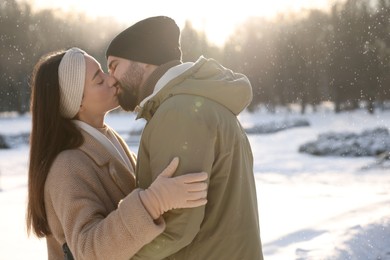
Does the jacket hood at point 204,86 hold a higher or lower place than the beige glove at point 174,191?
higher

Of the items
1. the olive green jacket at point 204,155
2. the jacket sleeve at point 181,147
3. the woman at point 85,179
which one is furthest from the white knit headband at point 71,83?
the jacket sleeve at point 181,147

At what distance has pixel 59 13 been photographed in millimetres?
49625

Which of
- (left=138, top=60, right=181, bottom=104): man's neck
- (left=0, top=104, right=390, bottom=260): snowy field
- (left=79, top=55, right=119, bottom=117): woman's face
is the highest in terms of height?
(left=138, top=60, right=181, bottom=104): man's neck

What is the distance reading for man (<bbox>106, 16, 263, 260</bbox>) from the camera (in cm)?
194

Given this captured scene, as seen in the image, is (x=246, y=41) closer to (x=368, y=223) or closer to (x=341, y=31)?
(x=341, y=31)

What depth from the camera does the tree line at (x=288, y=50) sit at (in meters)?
40.3

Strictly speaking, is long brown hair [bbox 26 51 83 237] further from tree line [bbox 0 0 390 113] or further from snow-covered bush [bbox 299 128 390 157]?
tree line [bbox 0 0 390 113]

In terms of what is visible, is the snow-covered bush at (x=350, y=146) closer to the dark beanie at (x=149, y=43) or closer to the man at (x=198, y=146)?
the dark beanie at (x=149, y=43)

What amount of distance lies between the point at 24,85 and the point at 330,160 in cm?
3362

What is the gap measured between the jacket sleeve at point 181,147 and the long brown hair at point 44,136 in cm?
52

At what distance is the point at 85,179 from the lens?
7.42 ft

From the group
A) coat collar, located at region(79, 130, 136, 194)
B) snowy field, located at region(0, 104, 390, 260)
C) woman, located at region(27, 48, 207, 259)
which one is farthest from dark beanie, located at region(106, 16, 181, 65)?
snowy field, located at region(0, 104, 390, 260)

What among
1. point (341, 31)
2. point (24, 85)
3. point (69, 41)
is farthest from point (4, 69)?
point (341, 31)

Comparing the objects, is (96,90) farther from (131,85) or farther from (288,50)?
(288,50)
